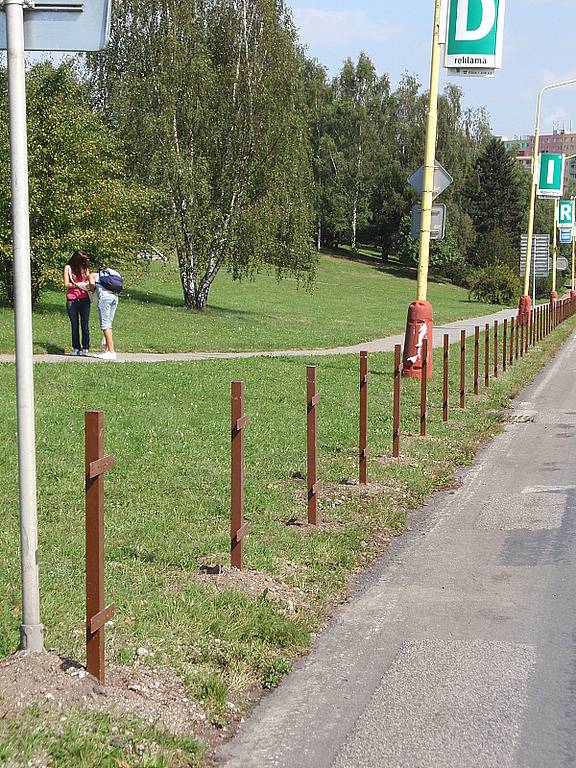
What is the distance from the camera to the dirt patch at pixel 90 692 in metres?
4.12

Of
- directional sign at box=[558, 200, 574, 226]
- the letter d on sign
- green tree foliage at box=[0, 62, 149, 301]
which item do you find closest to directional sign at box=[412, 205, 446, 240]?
the letter d on sign

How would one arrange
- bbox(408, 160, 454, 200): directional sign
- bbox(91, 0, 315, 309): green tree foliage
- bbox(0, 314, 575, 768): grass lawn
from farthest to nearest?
bbox(91, 0, 315, 309): green tree foliage
bbox(408, 160, 454, 200): directional sign
bbox(0, 314, 575, 768): grass lawn

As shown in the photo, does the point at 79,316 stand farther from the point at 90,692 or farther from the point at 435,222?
the point at 90,692

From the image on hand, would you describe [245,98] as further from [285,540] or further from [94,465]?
[94,465]

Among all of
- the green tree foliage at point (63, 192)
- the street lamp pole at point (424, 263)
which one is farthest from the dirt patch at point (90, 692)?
the green tree foliage at point (63, 192)

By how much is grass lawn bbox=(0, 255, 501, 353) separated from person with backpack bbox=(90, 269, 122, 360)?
5.23ft

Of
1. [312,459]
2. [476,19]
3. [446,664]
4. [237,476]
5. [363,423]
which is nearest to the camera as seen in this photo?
[446,664]

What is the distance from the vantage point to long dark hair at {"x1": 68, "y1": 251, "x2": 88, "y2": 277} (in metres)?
18.6

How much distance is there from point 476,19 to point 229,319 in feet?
57.7

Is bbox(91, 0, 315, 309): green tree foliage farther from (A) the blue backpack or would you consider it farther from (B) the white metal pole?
(B) the white metal pole

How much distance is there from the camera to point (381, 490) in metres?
9.02

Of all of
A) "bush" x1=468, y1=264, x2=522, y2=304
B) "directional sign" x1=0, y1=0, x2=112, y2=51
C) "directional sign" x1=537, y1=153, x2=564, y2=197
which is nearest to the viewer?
"directional sign" x1=0, y1=0, x2=112, y2=51

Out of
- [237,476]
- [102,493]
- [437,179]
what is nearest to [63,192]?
[437,179]

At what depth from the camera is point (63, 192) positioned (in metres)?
25.8
